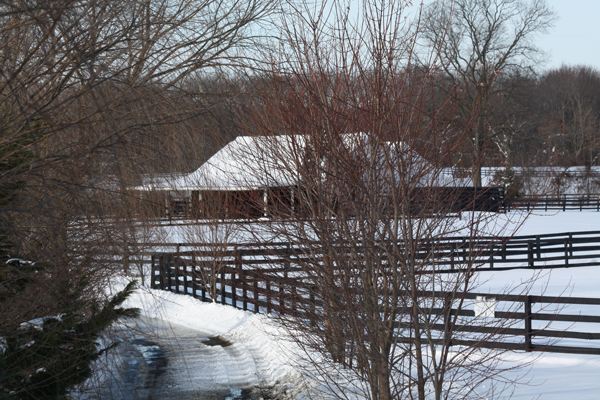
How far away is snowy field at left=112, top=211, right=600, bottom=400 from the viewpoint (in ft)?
24.1

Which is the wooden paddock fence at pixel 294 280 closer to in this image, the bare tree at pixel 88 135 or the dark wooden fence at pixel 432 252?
the dark wooden fence at pixel 432 252

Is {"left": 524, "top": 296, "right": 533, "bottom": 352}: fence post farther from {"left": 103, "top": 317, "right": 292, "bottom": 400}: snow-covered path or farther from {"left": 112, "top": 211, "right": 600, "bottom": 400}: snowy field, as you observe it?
{"left": 103, "top": 317, "right": 292, "bottom": 400}: snow-covered path

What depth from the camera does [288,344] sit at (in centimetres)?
1045

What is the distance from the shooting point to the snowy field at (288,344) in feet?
24.1

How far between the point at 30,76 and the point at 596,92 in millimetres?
72071

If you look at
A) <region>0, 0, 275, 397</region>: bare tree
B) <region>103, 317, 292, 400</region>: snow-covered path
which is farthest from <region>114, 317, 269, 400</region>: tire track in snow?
<region>0, 0, 275, 397</region>: bare tree

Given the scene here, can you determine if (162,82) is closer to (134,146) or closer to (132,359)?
(134,146)

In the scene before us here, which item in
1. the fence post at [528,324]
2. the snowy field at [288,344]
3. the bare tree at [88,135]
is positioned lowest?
the snowy field at [288,344]

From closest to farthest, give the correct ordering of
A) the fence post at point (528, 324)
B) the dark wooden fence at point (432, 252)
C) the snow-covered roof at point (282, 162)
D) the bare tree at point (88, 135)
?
the bare tree at point (88, 135), the snow-covered roof at point (282, 162), the dark wooden fence at point (432, 252), the fence post at point (528, 324)

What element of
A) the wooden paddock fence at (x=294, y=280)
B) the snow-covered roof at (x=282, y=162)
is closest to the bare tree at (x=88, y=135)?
the snow-covered roof at (x=282, y=162)

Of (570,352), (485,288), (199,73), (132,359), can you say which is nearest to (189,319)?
(132,359)

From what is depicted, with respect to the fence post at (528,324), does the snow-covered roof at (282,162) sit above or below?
above

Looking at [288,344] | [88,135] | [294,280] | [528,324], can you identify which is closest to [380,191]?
[294,280]

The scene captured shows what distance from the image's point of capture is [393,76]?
5219mm
